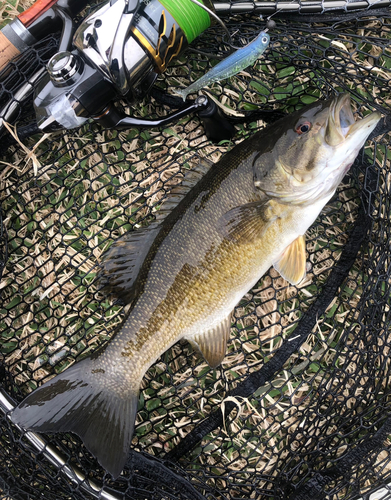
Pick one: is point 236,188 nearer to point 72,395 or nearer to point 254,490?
point 72,395

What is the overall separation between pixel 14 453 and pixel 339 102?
244cm

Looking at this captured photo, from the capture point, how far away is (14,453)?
2.26m

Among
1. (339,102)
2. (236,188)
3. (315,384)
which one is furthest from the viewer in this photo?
(315,384)

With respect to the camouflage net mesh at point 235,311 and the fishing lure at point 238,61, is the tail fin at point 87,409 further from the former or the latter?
the fishing lure at point 238,61

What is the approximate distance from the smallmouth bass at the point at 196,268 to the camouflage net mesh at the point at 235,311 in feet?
1.37

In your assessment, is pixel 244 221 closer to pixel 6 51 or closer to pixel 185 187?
pixel 185 187

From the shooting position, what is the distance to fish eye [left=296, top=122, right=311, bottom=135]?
6.07ft

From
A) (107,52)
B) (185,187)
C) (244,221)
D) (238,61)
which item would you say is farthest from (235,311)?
(107,52)

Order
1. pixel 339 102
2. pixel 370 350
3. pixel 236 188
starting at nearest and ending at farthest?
pixel 339 102
pixel 236 188
pixel 370 350

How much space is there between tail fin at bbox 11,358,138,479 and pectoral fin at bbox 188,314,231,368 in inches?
15.3

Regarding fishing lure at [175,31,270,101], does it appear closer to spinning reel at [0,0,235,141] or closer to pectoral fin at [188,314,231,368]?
spinning reel at [0,0,235,141]

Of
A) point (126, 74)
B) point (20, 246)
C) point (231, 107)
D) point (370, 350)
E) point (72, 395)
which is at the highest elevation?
point (126, 74)

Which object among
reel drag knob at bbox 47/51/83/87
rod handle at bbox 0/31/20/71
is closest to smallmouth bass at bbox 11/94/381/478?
reel drag knob at bbox 47/51/83/87

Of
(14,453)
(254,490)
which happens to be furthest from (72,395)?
(254,490)
